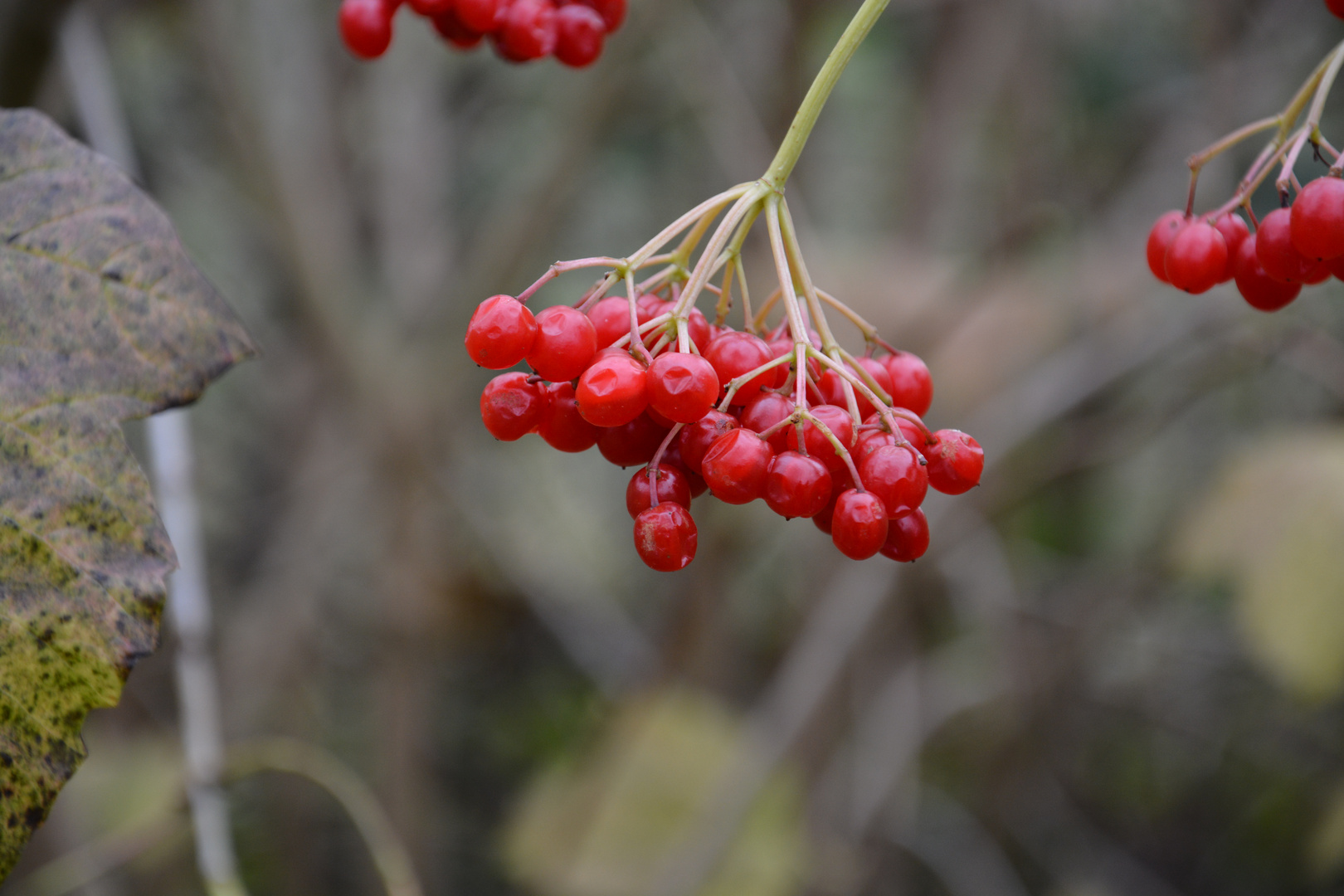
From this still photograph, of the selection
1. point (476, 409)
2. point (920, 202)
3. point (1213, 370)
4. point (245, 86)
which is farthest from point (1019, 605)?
point (245, 86)

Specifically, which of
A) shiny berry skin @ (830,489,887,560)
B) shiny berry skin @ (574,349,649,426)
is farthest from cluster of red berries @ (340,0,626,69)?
shiny berry skin @ (830,489,887,560)

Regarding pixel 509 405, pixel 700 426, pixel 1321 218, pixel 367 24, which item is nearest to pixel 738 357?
pixel 700 426

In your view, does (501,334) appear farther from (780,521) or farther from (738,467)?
(780,521)

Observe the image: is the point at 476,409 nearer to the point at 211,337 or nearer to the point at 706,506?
the point at 706,506

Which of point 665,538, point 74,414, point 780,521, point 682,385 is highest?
point 682,385

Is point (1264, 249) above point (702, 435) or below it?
above

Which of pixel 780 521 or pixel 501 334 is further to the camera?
pixel 780 521

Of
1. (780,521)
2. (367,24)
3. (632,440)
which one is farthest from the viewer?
(780,521)

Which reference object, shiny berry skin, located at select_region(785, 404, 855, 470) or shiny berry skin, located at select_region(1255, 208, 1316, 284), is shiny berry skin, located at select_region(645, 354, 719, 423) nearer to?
shiny berry skin, located at select_region(785, 404, 855, 470)
